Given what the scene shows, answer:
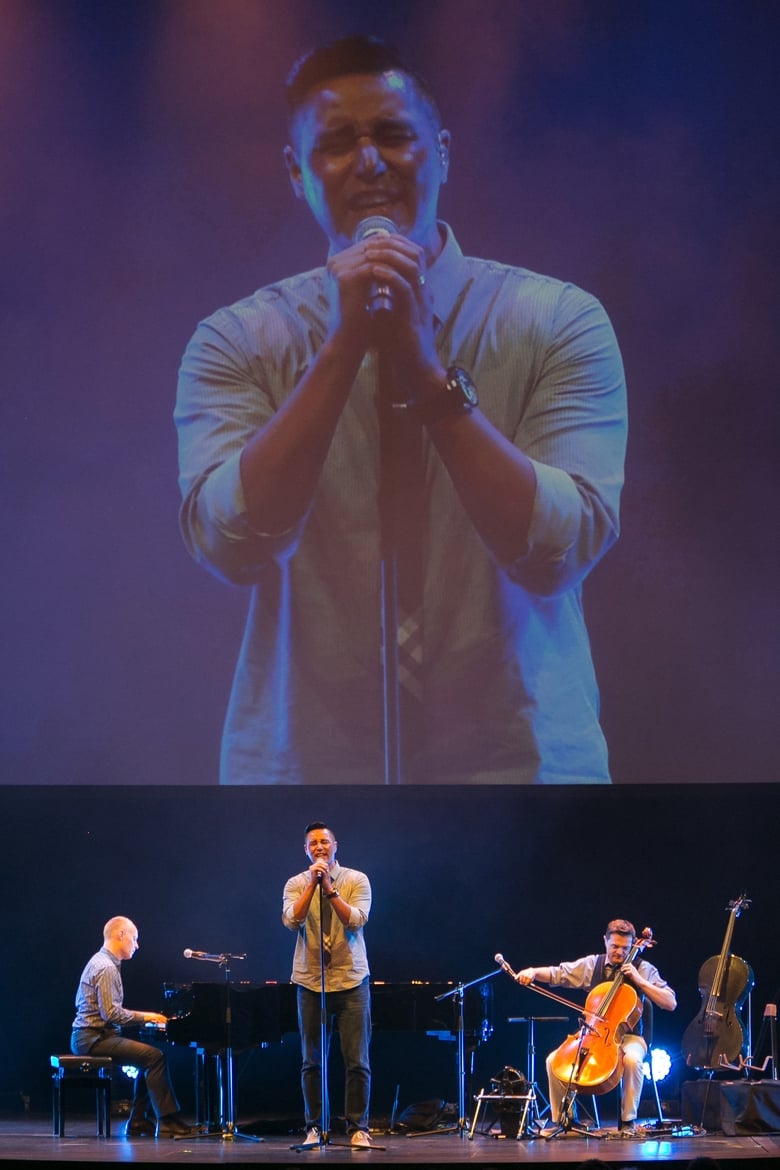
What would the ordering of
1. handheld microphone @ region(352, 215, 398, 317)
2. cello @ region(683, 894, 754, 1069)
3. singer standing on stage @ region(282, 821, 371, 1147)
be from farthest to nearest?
1. handheld microphone @ region(352, 215, 398, 317)
2. cello @ region(683, 894, 754, 1069)
3. singer standing on stage @ region(282, 821, 371, 1147)

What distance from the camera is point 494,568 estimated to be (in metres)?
7.39

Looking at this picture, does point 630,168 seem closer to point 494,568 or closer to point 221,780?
point 494,568

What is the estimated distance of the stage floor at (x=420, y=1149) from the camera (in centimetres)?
525

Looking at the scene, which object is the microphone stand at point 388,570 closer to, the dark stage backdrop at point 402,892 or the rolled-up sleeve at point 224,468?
the rolled-up sleeve at point 224,468

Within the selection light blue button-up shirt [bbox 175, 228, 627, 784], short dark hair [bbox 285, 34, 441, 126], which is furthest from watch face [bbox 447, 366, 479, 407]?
short dark hair [bbox 285, 34, 441, 126]

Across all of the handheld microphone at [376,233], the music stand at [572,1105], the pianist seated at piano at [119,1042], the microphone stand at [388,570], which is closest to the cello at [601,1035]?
the music stand at [572,1105]

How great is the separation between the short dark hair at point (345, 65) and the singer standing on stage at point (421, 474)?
4 cm

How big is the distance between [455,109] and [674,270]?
58.2 inches

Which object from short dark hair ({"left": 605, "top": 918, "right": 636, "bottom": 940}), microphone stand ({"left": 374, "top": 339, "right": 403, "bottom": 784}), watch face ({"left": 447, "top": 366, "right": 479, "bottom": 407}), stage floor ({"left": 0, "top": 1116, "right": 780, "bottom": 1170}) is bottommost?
stage floor ({"left": 0, "top": 1116, "right": 780, "bottom": 1170})

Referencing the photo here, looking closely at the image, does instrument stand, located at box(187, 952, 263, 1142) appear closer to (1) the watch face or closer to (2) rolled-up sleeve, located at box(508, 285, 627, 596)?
(2) rolled-up sleeve, located at box(508, 285, 627, 596)

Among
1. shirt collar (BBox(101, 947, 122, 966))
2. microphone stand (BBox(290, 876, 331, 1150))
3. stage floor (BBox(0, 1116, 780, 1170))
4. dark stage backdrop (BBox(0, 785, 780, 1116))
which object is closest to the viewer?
stage floor (BBox(0, 1116, 780, 1170))

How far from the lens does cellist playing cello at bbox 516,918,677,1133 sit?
668 centimetres

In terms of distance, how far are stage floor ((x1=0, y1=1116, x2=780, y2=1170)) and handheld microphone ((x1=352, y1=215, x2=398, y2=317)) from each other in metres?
4.05

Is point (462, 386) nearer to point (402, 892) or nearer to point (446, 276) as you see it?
point (446, 276)
